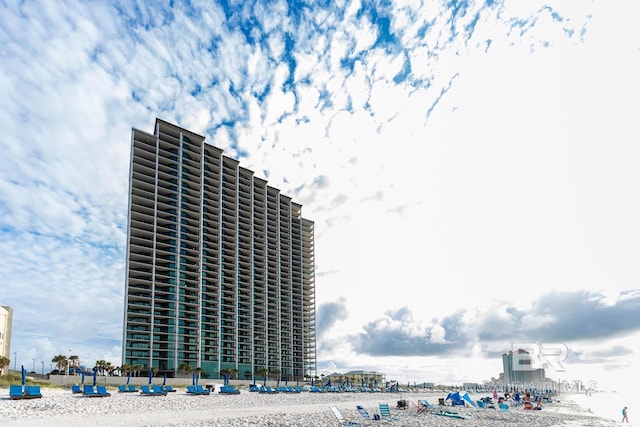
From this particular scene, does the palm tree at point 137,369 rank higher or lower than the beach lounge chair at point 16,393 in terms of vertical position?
lower

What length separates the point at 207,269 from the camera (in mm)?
105562

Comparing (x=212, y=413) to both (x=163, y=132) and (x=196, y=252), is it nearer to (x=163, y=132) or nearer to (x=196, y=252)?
Result: (x=196, y=252)

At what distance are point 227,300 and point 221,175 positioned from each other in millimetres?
27979

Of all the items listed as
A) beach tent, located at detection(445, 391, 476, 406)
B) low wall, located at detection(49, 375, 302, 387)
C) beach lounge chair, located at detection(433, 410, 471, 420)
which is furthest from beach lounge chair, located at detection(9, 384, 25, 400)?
beach tent, located at detection(445, 391, 476, 406)

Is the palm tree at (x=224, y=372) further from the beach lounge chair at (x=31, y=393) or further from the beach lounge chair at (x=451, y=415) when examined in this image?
the beach lounge chair at (x=451, y=415)

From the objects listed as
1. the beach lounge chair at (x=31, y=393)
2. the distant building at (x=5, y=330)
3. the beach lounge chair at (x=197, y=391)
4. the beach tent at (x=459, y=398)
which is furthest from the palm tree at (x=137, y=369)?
the beach tent at (x=459, y=398)

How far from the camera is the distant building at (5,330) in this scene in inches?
2616

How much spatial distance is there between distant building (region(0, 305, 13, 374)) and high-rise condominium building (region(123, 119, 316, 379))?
64.7 ft

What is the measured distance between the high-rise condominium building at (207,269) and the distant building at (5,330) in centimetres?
1973

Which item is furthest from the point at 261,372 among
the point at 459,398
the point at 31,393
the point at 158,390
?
the point at 31,393

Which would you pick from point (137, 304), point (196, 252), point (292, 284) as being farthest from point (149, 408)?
point (292, 284)

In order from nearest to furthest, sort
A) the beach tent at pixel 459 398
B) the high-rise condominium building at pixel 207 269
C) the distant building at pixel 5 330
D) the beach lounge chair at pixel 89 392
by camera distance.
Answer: the beach lounge chair at pixel 89 392, the beach tent at pixel 459 398, the distant building at pixel 5 330, the high-rise condominium building at pixel 207 269

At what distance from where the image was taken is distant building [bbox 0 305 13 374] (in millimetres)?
66438

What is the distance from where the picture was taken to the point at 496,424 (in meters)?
30.0
